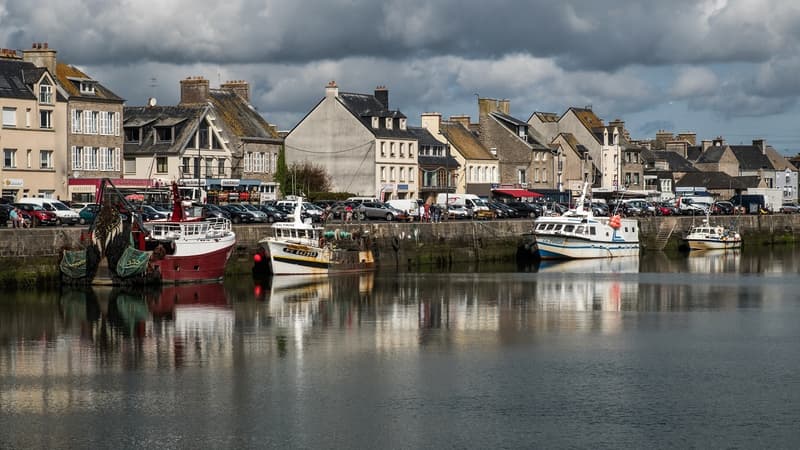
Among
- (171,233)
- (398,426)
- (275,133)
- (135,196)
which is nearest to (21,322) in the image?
(171,233)

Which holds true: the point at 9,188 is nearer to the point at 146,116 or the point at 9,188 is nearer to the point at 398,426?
the point at 146,116

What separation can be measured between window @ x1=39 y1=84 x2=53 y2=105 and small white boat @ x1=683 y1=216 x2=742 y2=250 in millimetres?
44604

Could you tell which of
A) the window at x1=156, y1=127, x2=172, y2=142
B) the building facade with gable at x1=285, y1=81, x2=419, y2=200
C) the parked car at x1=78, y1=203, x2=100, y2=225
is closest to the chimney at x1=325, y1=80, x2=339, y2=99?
the building facade with gable at x1=285, y1=81, x2=419, y2=200

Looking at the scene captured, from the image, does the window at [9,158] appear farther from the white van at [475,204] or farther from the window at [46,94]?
the white van at [475,204]

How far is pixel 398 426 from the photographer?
28.5 metres

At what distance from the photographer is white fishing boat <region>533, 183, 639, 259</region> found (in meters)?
75.6

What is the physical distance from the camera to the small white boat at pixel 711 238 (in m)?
90.4

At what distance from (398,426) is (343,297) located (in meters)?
25.3

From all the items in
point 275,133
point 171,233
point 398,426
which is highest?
point 275,133

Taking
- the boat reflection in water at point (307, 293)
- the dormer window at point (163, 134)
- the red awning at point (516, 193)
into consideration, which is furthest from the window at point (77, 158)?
the red awning at point (516, 193)

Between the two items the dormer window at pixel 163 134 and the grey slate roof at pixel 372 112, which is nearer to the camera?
the dormer window at pixel 163 134

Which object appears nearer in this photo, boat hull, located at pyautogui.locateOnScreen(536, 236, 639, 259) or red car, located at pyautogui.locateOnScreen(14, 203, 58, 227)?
red car, located at pyautogui.locateOnScreen(14, 203, 58, 227)

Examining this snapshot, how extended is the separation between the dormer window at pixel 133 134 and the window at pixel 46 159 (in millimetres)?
9611

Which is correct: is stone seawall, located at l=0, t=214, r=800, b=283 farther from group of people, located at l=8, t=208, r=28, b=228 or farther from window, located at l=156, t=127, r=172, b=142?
window, located at l=156, t=127, r=172, b=142
